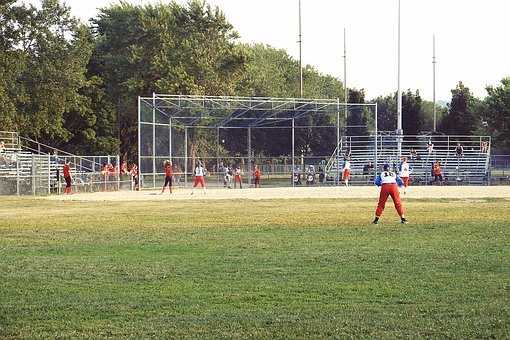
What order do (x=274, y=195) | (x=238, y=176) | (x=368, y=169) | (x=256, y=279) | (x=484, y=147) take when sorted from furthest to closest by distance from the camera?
(x=484, y=147), (x=368, y=169), (x=238, y=176), (x=274, y=195), (x=256, y=279)

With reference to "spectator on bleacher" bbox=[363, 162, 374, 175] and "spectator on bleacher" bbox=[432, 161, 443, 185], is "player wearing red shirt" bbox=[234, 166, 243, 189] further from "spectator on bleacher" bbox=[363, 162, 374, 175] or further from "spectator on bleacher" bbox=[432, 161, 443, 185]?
"spectator on bleacher" bbox=[432, 161, 443, 185]

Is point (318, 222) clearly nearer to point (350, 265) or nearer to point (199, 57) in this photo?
point (350, 265)

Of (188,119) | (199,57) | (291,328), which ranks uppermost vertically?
(199,57)

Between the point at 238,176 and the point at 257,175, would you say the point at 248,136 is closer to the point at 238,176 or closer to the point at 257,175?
the point at 238,176

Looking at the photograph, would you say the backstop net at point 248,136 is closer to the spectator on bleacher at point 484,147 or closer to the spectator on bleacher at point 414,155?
the spectator on bleacher at point 414,155

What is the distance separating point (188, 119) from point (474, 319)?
3882 cm

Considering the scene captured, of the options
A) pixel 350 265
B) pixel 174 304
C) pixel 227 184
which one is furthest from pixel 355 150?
pixel 174 304

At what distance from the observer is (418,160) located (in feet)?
176

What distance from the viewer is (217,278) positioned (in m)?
11.2

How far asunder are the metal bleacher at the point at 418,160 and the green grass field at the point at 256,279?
28297 millimetres

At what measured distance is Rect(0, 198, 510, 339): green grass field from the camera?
8.29 meters

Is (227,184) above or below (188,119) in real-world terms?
below


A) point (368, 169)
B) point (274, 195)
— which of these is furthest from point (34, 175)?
point (368, 169)

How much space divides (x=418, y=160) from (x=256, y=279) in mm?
43629
